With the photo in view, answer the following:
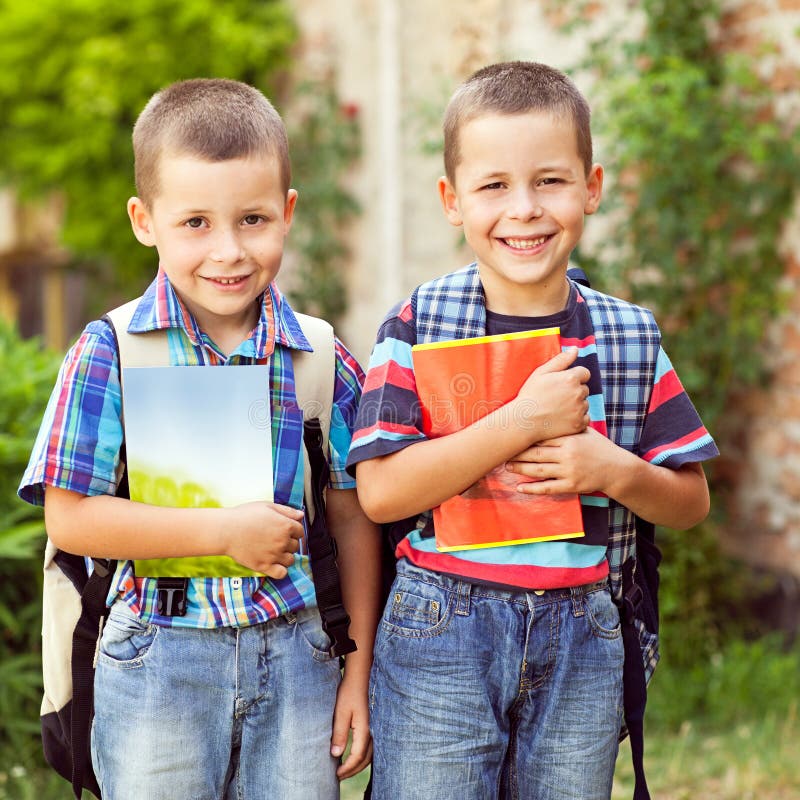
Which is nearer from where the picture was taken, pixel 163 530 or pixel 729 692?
pixel 163 530

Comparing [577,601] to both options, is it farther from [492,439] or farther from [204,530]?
[204,530]

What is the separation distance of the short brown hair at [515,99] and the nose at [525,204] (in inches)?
4.7

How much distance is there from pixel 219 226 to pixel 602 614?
2.89 ft

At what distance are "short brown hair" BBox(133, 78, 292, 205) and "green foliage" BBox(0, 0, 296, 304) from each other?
18.2 feet

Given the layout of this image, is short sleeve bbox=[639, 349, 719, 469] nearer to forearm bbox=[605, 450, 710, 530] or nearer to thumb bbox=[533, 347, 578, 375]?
forearm bbox=[605, 450, 710, 530]

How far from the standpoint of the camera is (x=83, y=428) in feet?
5.71

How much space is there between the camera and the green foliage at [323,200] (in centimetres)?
678

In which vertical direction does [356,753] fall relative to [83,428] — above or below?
below

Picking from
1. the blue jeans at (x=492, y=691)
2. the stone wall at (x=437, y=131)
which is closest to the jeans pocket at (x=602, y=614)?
the blue jeans at (x=492, y=691)

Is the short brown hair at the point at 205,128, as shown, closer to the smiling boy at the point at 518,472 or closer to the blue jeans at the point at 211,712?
the smiling boy at the point at 518,472

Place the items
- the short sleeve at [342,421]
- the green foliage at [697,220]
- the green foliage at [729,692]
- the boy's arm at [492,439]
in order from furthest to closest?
the green foliage at [697,220] → the green foliage at [729,692] → the short sleeve at [342,421] → the boy's arm at [492,439]

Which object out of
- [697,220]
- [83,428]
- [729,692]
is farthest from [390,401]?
[697,220]

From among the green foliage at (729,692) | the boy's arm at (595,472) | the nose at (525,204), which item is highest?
the nose at (525,204)

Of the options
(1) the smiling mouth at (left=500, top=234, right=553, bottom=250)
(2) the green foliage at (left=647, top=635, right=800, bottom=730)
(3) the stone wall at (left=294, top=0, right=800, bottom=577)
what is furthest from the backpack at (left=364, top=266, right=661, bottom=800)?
(3) the stone wall at (left=294, top=0, right=800, bottom=577)
